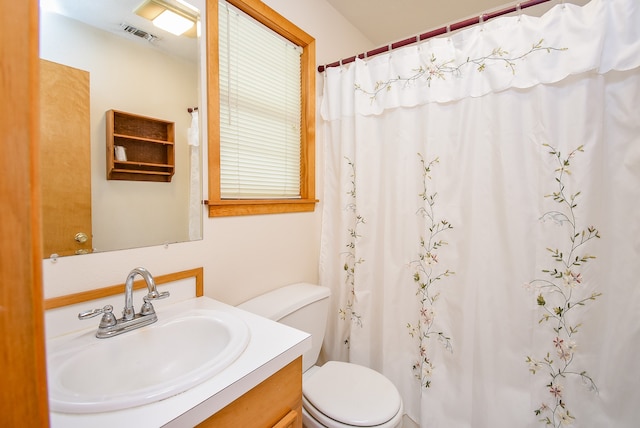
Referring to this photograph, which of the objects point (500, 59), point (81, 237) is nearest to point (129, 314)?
point (81, 237)

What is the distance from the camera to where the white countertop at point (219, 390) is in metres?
0.51

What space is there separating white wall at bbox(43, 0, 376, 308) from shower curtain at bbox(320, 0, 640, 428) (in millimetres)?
253

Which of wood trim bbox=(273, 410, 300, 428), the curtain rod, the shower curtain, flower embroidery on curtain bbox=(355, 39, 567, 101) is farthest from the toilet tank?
the curtain rod

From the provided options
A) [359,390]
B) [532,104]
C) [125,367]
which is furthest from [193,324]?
[532,104]

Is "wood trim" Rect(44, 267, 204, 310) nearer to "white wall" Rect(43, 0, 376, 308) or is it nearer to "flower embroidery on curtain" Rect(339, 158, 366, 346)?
"white wall" Rect(43, 0, 376, 308)

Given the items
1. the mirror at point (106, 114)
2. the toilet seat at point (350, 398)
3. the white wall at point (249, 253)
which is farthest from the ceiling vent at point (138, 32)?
the toilet seat at point (350, 398)

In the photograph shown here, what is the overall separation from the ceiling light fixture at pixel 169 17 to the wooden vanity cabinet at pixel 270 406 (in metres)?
1.25

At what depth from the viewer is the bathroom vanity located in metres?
0.52

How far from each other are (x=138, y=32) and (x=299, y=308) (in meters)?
1.22

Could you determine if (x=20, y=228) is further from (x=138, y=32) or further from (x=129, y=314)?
(x=138, y=32)

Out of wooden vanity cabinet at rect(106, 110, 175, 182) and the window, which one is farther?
the window

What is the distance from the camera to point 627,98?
0.99 m

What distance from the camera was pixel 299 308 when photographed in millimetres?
1273

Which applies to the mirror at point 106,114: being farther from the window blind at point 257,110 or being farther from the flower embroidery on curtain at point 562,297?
the flower embroidery on curtain at point 562,297
